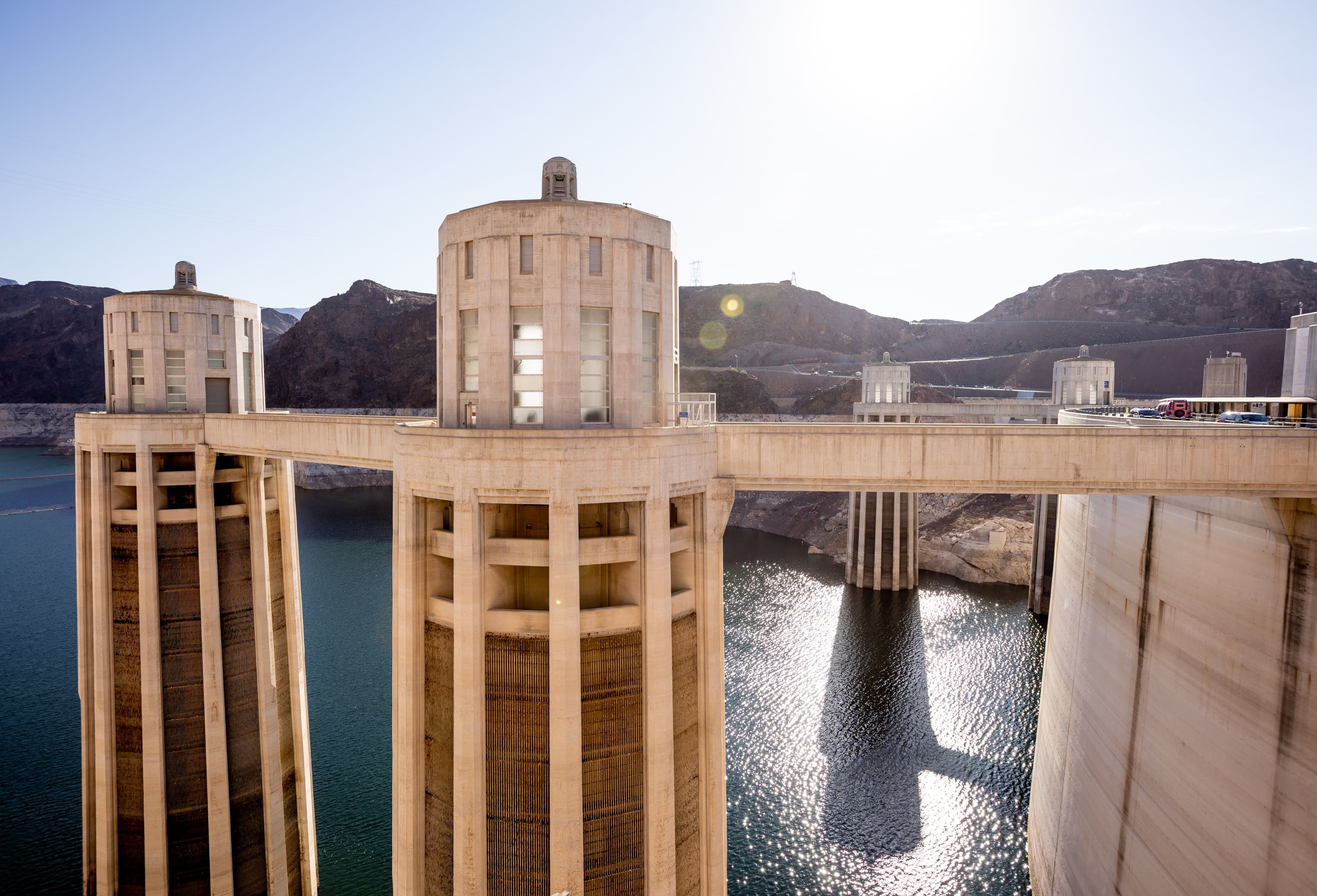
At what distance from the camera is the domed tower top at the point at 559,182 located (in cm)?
1639

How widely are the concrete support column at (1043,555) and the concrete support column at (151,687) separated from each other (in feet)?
223

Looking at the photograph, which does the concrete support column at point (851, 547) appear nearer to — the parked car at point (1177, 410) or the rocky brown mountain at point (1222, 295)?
the parked car at point (1177, 410)

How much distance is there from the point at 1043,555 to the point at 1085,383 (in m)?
19.2

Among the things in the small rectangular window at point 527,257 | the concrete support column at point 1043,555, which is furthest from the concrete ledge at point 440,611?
the concrete support column at point 1043,555

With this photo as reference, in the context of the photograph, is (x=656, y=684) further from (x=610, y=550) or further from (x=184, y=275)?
(x=184, y=275)

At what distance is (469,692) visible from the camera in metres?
14.6

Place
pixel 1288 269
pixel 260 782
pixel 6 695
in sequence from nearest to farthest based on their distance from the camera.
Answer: pixel 260 782 < pixel 6 695 < pixel 1288 269

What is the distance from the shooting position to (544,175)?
16.5 m

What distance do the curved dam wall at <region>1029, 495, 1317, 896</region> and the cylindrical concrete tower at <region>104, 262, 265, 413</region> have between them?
3462cm

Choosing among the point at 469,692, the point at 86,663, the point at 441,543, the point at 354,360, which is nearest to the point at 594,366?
the point at 441,543

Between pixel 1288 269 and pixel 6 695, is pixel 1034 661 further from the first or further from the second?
pixel 1288 269

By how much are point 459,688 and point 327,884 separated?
24.4 metres

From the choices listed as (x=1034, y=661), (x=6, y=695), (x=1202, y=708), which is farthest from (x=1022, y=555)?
(x=6, y=695)

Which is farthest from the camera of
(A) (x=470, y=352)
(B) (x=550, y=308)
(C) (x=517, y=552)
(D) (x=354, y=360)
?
(D) (x=354, y=360)
